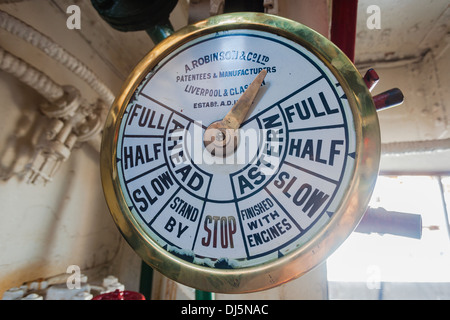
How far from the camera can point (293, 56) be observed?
537 millimetres

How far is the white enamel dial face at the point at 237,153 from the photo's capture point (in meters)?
0.46

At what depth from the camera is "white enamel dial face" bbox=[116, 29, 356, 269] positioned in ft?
1.52

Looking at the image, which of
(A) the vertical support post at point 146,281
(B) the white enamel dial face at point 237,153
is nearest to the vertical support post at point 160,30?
(B) the white enamel dial face at point 237,153

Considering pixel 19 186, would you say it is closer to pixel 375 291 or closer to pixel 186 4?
pixel 186 4

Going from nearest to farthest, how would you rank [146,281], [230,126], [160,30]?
[230,126] → [160,30] → [146,281]

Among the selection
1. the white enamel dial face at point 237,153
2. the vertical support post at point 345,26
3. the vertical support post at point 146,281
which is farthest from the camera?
the vertical support post at point 146,281

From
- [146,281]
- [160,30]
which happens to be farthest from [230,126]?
[146,281]

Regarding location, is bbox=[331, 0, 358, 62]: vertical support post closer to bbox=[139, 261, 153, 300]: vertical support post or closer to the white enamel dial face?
the white enamel dial face

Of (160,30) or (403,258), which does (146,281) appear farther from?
(403,258)

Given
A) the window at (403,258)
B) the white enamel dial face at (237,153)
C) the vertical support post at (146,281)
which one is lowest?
the vertical support post at (146,281)

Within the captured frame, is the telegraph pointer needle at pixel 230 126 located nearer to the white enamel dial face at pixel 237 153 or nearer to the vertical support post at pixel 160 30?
the white enamel dial face at pixel 237 153

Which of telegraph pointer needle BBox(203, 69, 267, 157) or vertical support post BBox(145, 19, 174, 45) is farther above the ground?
vertical support post BBox(145, 19, 174, 45)

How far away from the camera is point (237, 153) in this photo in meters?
0.52

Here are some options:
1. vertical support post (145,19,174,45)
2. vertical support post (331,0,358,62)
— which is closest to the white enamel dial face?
vertical support post (145,19,174,45)
